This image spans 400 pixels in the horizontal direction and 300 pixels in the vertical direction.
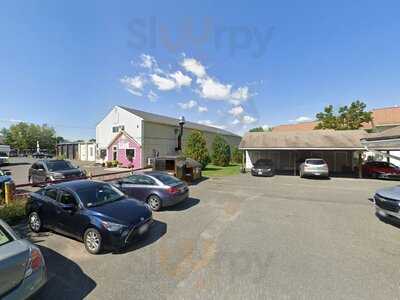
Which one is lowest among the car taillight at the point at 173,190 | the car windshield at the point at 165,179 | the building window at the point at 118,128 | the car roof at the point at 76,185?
the car taillight at the point at 173,190

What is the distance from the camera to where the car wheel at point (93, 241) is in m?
4.80

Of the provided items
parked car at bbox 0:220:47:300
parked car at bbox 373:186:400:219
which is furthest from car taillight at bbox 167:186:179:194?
parked car at bbox 373:186:400:219

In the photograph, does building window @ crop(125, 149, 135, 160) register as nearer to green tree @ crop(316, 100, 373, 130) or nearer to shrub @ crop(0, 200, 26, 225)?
shrub @ crop(0, 200, 26, 225)

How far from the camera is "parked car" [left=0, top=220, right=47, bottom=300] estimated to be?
2711 mm

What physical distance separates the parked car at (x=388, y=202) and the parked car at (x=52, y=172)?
44.7 feet

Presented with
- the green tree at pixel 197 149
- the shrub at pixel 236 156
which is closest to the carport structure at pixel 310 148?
the green tree at pixel 197 149

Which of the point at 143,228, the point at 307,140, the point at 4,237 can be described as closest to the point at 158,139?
the point at 307,140

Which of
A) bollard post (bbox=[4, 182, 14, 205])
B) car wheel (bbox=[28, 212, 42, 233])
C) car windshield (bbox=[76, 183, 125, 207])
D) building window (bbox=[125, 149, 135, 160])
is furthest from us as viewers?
building window (bbox=[125, 149, 135, 160])

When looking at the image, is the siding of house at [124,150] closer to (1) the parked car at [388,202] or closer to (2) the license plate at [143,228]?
(2) the license plate at [143,228]

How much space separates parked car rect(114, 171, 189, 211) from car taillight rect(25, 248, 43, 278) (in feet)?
16.9

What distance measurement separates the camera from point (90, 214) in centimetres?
500

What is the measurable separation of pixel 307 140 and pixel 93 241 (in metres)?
20.3

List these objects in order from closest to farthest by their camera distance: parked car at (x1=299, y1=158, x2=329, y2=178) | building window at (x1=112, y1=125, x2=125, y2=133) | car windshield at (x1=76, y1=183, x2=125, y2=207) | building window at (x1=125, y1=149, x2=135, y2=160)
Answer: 1. car windshield at (x1=76, y1=183, x2=125, y2=207)
2. parked car at (x1=299, y1=158, x2=329, y2=178)
3. building window at (x1=125, y1=149, x2=135, y2=160)
4. building window at (x1=112, y1=125, x2=125, y2=133)

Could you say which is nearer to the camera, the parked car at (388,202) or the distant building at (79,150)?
the parked car at (388,202)
